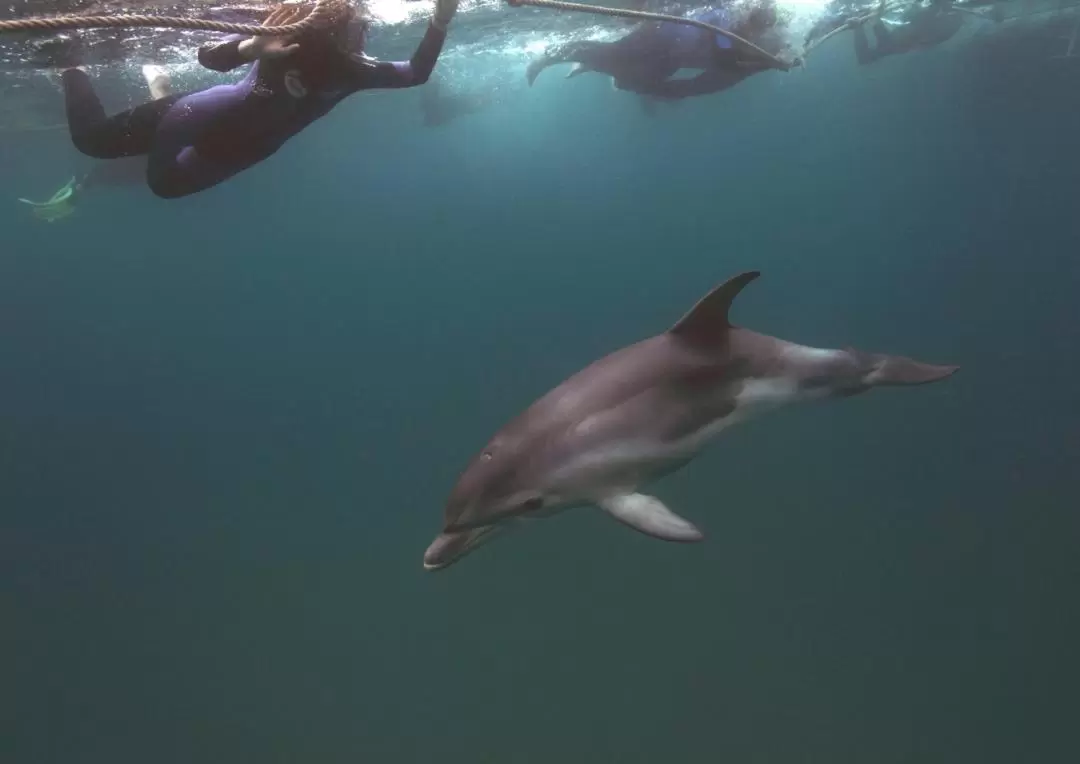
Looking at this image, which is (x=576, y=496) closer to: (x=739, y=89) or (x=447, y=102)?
(x=447, y=102)

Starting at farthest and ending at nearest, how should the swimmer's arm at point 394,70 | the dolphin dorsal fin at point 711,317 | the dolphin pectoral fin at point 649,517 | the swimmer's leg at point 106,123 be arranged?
the swimmer's leg at point 106,123 < the swimmer's arm at point 394,70 < the dolphin dorsal fin at point 711,317 < the dolphin pectoral fin at point 649,517

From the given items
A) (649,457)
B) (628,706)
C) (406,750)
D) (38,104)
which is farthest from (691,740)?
(38,104)

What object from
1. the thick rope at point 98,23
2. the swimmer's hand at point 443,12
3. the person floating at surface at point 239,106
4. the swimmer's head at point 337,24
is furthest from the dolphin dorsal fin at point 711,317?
the swimmer's head at point 337,24

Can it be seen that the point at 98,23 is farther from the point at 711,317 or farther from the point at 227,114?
the point at 711,317

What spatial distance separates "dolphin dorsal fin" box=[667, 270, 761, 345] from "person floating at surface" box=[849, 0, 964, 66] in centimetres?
1386

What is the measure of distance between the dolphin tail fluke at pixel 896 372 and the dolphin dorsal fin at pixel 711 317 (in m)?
1.27

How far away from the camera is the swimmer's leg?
5988 mm

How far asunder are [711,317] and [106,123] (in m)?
5.14

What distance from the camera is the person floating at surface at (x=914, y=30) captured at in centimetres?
1558

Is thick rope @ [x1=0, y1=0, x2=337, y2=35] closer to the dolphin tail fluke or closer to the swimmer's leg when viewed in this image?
the swimmer's leg

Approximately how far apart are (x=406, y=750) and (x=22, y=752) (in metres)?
8.12

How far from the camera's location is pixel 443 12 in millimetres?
5000

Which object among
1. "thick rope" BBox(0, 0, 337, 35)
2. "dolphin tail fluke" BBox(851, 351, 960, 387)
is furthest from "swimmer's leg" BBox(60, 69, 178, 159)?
"dolphin tail fluke" BBox(851, 351, 960, 387)

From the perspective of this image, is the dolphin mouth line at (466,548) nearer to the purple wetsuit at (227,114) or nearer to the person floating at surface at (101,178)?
the purple wetsuit at (227,114)
